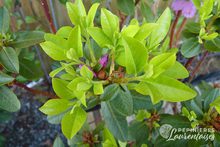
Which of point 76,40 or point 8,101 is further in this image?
point 8,101

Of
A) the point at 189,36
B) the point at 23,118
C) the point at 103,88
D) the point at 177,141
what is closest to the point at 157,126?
the point at 177,141

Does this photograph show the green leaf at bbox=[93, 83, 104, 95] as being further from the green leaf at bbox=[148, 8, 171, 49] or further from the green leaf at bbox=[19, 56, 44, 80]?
the green leaf at bbox=[19, 56, 44, 80]

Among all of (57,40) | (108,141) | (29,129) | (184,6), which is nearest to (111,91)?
(57,40)

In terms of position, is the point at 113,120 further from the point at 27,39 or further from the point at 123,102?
the point at 27,39

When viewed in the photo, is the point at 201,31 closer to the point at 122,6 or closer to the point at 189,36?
the point at 189,36

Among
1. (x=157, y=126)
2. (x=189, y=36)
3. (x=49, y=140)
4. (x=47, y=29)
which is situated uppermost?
(x=189, y=36)
